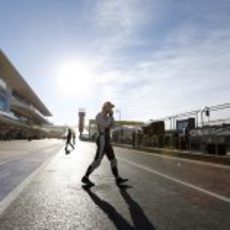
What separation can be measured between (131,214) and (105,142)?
4338 millimetres

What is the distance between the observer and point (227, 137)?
72.5ft

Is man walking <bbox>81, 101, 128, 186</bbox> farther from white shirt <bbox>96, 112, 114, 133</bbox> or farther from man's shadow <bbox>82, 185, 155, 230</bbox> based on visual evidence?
man's shadow <bbox>82, 185, 155, 230</bbox>

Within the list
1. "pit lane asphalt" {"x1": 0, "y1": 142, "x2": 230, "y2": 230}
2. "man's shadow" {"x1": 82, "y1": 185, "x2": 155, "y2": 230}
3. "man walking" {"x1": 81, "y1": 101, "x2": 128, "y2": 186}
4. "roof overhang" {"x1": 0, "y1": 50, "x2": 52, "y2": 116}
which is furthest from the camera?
"roof overhang" {"x1": 0, "y1": 50, "x2": 52, "y2": 116}

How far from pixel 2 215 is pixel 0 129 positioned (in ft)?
260

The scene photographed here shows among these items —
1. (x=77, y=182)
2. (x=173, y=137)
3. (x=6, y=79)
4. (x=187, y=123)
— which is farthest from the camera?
(x=6, y=79)

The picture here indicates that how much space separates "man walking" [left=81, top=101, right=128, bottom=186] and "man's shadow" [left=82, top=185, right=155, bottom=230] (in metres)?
1.78

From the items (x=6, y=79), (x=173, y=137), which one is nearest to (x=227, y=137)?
(x=173, y=137)

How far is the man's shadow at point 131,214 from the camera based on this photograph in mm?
6109

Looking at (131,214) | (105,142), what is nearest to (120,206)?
(131,214)

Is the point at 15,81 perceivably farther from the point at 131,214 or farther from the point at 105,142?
the point at 131,214

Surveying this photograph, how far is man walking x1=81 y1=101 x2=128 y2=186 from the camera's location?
1113 centimetres

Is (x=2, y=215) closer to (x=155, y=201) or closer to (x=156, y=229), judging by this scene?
(x=156, y=229)

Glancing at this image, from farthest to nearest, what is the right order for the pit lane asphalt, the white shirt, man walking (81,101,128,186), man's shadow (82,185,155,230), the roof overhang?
1. the roof overhang
2. the white shirt
3. man walking (81,101,128,186)
4. the pit lane asphalt
5. man's shadow (82,185,155,230)

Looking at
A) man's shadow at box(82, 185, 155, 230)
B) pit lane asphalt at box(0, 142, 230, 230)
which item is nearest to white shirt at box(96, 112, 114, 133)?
pit lane asphalt at box(0, 142, 230, 230)
